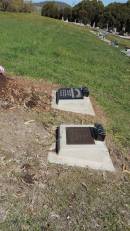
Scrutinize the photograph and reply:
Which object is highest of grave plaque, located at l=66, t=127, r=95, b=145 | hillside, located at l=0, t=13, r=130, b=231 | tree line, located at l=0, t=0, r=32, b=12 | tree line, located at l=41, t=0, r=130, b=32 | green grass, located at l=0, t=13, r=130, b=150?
grave plaque, located at l=66, t=127, r=95, b=145

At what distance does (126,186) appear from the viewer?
16.8ft

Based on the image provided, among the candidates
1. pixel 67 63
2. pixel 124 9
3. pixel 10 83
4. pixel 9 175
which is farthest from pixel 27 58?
pixel 124 9

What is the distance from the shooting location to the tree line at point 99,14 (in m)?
91.2

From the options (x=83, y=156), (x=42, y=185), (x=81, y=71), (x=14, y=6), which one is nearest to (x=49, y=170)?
(x=42, y=185)

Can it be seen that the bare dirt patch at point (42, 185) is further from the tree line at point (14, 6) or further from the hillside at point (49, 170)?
the tree line at point (14, 6)

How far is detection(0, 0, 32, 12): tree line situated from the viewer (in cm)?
6575

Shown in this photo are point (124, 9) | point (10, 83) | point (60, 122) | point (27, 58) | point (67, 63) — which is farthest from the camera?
point (124, 9)

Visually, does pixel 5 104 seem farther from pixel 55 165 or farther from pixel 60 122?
pixel 55 165

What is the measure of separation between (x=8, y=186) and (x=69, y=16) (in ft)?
331

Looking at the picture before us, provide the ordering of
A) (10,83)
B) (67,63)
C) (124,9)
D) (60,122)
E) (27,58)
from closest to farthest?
(60,122), (10,83), (27,58), (67,63), (124,9)

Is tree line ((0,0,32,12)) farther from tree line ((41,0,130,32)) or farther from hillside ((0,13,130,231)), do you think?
hillside ((0,13,130,231))

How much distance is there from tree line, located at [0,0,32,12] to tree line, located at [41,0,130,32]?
21.9 meters

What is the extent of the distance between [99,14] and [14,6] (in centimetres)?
3271

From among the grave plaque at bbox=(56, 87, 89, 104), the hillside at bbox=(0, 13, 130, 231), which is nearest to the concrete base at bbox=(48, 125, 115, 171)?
the hillside at bbox=(0, 13, 130, 231)
